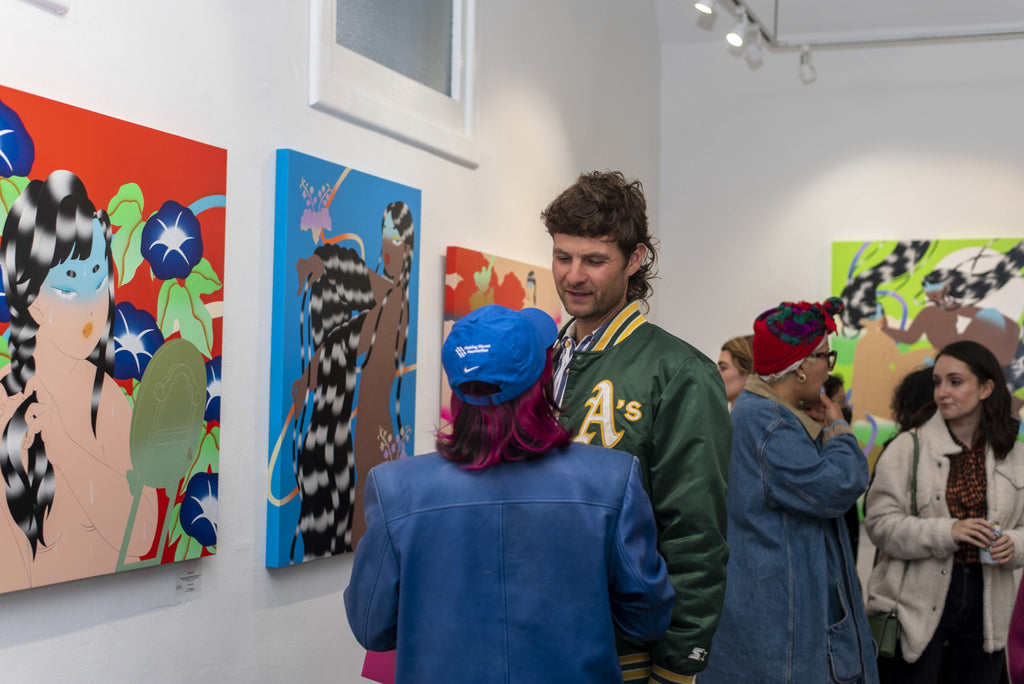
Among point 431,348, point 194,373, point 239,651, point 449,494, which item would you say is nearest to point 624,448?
point 449,494

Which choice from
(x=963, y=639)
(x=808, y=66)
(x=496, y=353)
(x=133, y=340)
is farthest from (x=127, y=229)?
(x=808, y=66)

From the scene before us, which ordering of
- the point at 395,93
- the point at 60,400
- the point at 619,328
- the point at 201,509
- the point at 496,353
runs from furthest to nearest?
the point at 395,93, the point at 201,509, the point at 619,328, the point at 60,400, the point at 496,353

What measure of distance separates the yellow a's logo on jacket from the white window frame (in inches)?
51.0

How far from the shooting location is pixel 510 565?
5.28 ft

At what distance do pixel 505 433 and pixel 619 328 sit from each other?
0.54 m

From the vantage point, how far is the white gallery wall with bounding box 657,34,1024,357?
5.18 m

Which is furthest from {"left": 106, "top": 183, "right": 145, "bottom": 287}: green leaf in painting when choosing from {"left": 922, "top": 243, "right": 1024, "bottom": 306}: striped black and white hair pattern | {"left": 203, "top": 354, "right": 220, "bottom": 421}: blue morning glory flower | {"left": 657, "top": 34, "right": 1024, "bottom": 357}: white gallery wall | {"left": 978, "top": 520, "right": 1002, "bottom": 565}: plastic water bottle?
{"left": 922, "top": 243, "right": 1024, "bottom": 306}: striped black and white hair pattern

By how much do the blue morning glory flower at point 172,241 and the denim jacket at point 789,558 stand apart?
5.34 feet

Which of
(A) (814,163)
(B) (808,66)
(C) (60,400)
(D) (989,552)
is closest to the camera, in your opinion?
(C) (60,400)

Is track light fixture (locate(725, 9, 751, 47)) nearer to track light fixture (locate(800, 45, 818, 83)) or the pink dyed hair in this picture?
track light fixture (locate(800, 45, 818, 83))

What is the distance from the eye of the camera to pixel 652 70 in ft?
18.6

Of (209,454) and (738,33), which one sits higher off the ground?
(738,33)

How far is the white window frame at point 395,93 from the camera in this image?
109 inches

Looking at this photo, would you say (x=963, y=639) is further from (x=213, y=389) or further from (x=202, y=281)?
(x=202, y=281)
